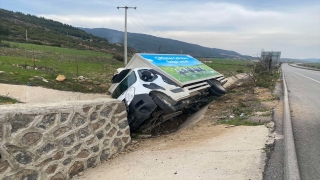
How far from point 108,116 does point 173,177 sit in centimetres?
245

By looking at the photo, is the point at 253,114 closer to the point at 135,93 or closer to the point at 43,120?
the point at 135,93

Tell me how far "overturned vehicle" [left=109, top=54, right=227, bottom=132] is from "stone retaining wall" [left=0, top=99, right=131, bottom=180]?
92 cm

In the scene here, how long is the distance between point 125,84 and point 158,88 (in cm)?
132

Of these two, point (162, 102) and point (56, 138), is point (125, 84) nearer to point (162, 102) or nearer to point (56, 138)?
point (162, 102)

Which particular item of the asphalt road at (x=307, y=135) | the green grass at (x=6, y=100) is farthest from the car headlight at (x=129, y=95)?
the green grass at (x=6, y=100)

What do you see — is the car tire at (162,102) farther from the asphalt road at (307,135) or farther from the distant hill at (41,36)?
the distant hill at (41,36)

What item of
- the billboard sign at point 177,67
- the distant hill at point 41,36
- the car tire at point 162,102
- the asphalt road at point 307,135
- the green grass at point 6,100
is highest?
the distant hill at point 41,36

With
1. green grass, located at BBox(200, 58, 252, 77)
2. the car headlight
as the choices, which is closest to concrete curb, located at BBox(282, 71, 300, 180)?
the car headlight

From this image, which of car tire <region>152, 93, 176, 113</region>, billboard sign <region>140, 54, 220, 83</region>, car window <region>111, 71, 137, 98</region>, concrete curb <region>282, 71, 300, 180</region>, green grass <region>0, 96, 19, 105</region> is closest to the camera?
concrete curb <region>282, 71, 300, 180</region>

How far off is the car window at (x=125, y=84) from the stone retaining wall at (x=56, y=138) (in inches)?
78.7

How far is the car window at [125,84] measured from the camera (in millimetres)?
8250

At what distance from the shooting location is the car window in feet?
27.1

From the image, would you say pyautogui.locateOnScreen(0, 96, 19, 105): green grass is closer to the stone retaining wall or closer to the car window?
the car window

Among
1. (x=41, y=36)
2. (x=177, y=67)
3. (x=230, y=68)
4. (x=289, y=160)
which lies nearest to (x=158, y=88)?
(x=177, y=67)
